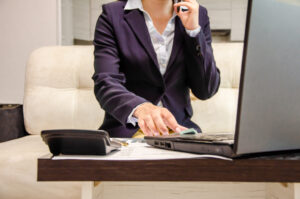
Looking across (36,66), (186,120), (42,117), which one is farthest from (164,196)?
(36,66)

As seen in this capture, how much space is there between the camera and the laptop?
14.2 inches

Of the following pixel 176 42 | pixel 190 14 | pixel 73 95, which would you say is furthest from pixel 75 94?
pixel 190 14

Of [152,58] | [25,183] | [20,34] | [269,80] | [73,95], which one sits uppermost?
[269,80]

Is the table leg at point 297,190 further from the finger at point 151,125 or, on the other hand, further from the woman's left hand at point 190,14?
the woman's left hand at point 190,14

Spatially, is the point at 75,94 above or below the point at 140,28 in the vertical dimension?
below

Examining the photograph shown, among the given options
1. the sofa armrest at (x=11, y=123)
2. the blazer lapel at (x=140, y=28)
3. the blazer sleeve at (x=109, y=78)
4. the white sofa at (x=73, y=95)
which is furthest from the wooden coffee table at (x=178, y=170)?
the sofa armrest at (x=11, y=123)

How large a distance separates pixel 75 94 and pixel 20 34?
1.31 m

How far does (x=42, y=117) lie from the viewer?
5.54 feet

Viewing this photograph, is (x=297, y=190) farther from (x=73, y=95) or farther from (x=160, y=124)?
(x=73, y=95)

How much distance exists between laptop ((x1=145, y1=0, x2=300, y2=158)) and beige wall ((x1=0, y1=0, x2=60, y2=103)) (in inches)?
101

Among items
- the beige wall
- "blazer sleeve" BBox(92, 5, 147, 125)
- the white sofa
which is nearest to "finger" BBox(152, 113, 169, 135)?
"blazer sleeve" BBox(92, 5, 147, 125)

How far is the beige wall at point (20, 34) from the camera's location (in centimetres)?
271

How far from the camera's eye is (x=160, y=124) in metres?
0.63

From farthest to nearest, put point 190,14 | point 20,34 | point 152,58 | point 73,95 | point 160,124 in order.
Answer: point 20,34 < point 73,95 < point 152,58 < point 190,14 < point 160,124
